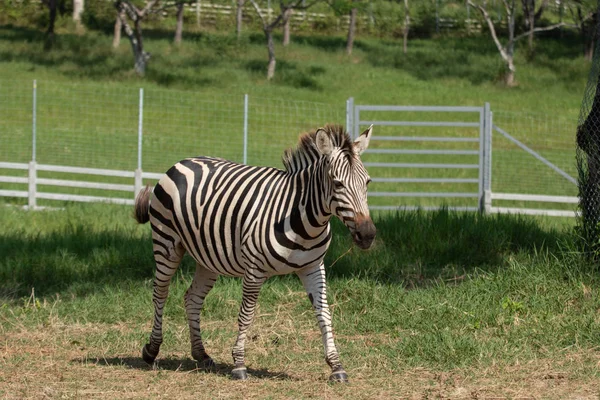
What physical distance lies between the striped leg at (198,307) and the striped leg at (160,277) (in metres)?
0.24

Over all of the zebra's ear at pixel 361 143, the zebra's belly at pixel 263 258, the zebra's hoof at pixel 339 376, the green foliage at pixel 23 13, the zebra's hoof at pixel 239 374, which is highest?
the green foliage at pixel 23 13

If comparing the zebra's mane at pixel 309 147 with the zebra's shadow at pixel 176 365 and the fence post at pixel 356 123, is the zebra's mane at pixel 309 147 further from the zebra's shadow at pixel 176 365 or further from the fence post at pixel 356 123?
the fence post at pixel 356 123

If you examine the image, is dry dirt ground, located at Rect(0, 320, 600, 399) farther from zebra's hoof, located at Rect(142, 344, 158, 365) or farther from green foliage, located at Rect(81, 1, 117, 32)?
green foliage, located at Rect(81, 1, 117, 32)

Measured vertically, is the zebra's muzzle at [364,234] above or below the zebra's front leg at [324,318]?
above

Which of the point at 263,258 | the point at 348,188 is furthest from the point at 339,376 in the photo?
the point at 348,188

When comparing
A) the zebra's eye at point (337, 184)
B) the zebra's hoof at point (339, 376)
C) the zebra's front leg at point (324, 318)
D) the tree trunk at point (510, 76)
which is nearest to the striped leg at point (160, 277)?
the zebra's front leg at point (324, 318)

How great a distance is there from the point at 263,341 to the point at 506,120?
64.3 ft

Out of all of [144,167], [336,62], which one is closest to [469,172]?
[144,167]

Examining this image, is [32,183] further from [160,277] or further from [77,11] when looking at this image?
[77,11]

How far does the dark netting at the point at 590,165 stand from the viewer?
933cm

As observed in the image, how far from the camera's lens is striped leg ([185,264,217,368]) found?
302 inches

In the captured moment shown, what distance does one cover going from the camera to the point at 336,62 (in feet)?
129

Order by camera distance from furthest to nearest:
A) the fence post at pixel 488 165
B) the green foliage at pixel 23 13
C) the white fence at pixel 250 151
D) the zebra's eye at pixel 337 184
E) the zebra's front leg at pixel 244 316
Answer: the green foliage at pixel 23 13 < the white fence at pixel 250 151 < the fence post at pixel 488 165 < the zebra's front leg at pixel 244 316 < the zebra's eye at pixel 337 184

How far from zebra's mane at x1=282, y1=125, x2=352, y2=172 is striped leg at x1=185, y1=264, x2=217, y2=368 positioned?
1.31 meters
